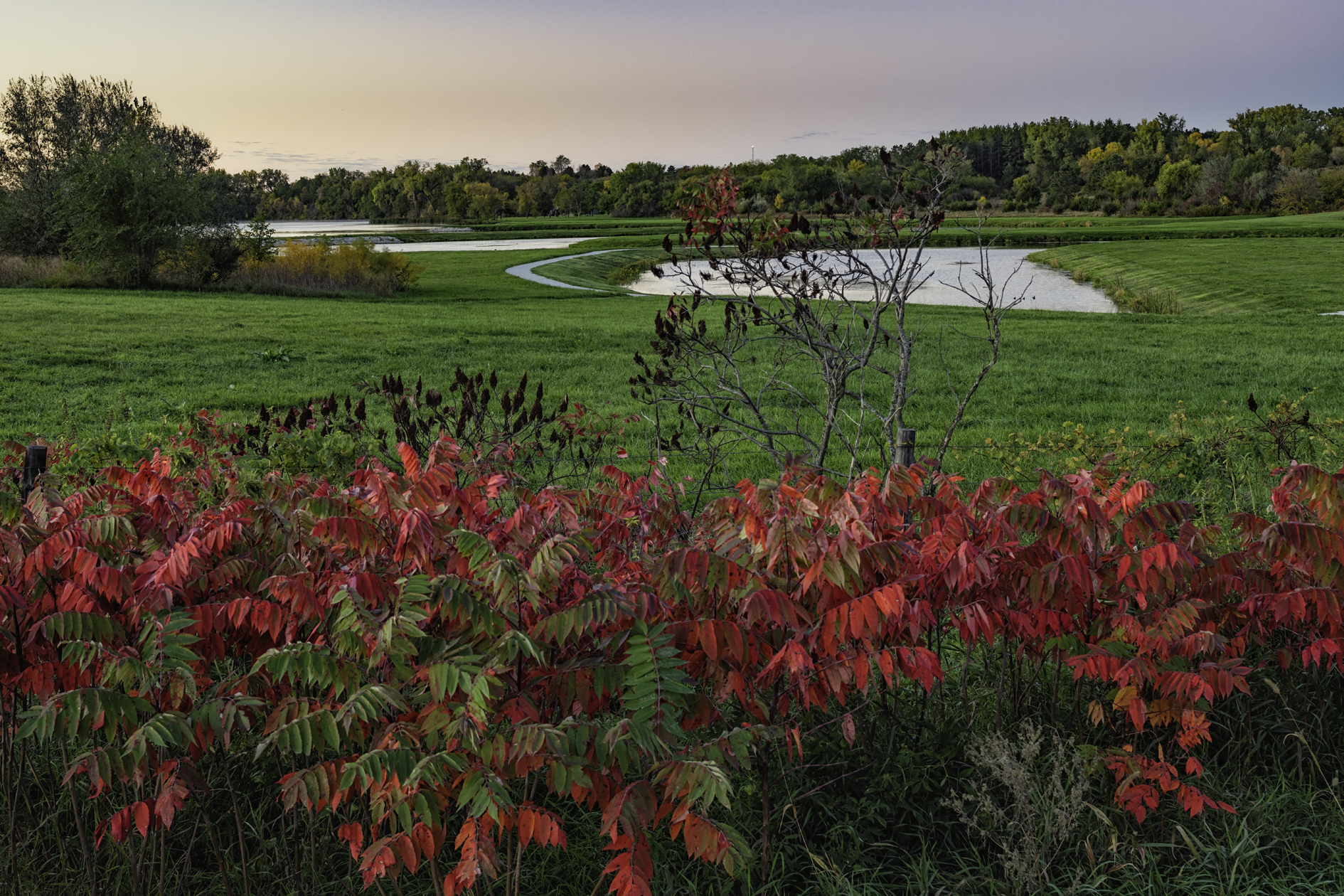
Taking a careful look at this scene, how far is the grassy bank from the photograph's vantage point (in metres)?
29.7

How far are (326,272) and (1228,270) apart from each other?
122ft

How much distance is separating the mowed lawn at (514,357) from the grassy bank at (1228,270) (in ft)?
5.04

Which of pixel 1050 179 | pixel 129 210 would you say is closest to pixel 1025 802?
pixel 129 210

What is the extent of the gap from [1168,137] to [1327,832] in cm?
13791

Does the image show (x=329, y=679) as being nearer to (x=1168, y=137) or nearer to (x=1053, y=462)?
Result: (x=1053, y=462)

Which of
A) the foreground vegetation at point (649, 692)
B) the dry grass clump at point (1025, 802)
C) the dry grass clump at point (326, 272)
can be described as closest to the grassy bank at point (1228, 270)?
the foreground vegetation at point (649, 692)

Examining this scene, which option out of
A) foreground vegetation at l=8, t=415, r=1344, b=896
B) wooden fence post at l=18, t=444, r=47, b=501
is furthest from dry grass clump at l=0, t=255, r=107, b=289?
foreground vegetation at l=8, t=415, r=1344, b=896

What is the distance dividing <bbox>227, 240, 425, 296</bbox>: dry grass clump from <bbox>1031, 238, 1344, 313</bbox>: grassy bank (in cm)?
3004

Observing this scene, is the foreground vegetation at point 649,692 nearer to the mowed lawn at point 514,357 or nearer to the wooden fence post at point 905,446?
the wooden fence post at point 905,446

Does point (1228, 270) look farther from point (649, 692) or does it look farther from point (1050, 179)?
point (1050, 179)

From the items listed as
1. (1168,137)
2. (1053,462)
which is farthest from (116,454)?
(1168,137)

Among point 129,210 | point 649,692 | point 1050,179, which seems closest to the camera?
point 649,692

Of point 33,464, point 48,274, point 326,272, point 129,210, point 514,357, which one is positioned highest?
point 129,210

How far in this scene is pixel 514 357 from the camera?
63.5 ft
